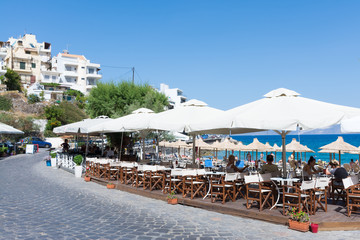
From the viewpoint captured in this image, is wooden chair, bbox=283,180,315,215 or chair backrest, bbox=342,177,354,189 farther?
chair backrest, bbox=342,177,354,189

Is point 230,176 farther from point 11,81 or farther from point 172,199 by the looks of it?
point 11,81

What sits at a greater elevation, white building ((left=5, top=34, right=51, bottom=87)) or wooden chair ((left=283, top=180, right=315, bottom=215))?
white building ((left=5, top=34, right=51, bottom=87))

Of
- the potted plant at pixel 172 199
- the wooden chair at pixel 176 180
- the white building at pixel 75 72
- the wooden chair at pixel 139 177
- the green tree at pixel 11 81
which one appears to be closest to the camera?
the potted plant at pixel 172 199

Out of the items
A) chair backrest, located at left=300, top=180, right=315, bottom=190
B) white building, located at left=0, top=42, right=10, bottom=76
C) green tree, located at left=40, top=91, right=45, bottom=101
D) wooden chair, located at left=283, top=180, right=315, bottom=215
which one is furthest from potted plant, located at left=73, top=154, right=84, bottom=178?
white building, located at left=0, top=42, right=10, bottom=76

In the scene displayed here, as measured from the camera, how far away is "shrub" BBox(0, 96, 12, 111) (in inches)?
2343

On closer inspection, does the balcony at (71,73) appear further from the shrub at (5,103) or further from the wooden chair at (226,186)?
the wooden chair at (226,186)

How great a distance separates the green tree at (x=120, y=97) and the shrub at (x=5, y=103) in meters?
37.3

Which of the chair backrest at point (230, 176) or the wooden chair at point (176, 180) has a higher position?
the chair backrest at point (230, 176)

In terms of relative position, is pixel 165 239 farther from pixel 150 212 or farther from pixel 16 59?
pixel 16 59

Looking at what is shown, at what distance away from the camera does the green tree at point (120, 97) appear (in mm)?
29031

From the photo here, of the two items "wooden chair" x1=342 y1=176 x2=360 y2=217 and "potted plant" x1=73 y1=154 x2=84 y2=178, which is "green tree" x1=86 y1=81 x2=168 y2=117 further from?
"wooden chair" x1=342 y1=176 x2=360 y2=217

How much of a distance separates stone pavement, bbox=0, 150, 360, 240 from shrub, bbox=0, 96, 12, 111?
5628 cm

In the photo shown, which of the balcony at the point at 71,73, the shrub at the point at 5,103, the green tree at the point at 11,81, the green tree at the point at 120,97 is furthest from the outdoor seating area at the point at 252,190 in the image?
the balcony at the point at 71,73

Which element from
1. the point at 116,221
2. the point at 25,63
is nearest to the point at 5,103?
the point at 25,63
